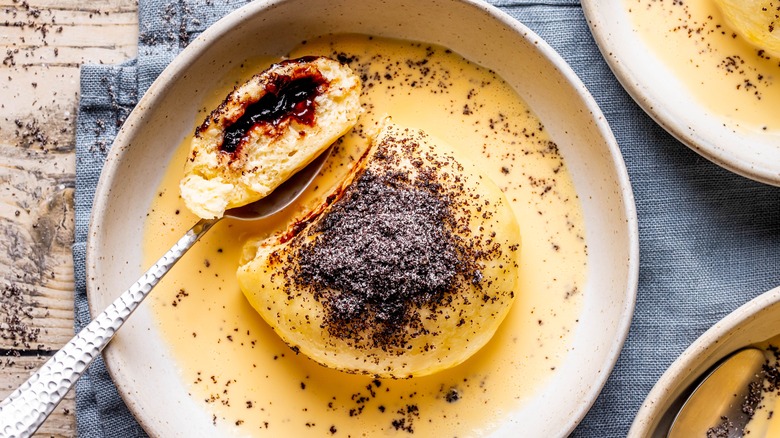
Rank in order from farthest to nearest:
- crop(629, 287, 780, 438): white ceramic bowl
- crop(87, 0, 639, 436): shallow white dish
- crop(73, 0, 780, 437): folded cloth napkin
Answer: crop(73, 0, 780, 437): folded cloth napkin → crop(87, 0, 639, 436): shallow white dish → crop(629, 287, 780, 438): white ceramic bowl

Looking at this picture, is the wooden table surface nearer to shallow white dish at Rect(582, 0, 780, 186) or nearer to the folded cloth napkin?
the folded cloth napkin

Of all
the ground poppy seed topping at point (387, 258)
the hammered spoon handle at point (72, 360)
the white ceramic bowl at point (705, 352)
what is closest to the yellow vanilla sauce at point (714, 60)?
the white ceramic bowl at point (705, 352)

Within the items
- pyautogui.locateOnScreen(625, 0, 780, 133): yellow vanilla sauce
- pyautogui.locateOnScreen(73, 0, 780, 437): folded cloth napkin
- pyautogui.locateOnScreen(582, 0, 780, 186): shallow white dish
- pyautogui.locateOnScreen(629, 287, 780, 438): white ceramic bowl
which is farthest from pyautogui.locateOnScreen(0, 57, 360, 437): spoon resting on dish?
pyautogui.locateOnScreen(629, 287, 780, 438): white ceramic bowl

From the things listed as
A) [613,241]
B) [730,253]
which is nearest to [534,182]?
[613,241]

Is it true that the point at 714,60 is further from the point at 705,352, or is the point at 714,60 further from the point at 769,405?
the point at 769,405

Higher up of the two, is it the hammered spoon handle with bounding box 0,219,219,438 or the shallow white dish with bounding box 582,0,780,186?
the shallow white dish with bounding box 582,0,780,186

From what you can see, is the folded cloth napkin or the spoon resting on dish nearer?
the spoon resting on dish
